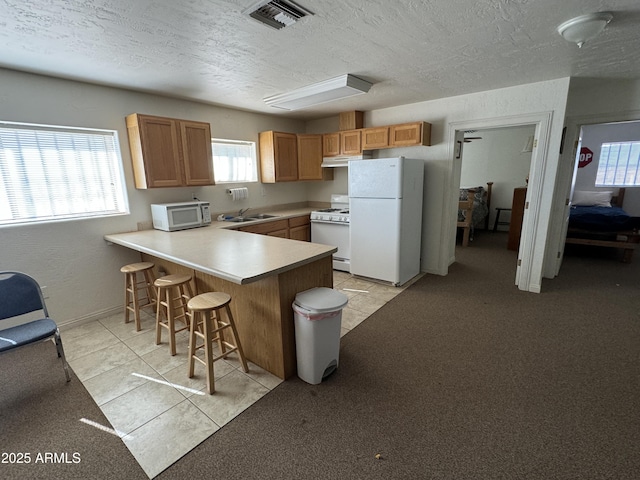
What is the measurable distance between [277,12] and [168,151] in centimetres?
213

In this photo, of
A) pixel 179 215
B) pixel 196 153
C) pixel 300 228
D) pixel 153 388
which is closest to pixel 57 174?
pixel 179 215

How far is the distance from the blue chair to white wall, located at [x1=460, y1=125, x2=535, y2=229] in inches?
288

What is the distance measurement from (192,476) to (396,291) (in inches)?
110

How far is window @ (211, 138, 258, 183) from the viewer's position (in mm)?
4109

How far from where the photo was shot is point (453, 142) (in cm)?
377

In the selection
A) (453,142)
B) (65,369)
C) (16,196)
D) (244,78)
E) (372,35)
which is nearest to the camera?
(372,35)

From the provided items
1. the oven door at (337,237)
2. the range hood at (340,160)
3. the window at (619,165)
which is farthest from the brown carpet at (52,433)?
the window at (619,165)

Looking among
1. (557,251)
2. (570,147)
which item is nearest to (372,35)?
(570,147)

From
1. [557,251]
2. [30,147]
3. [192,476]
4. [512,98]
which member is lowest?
[192,476]

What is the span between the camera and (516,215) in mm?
5191

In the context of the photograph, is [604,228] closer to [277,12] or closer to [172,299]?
[277,12]

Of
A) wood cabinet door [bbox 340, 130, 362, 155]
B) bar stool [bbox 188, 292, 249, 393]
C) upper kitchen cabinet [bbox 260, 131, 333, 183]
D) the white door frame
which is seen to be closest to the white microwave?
upper kitchen cabinet [bbox 260, 131, 333, 183]

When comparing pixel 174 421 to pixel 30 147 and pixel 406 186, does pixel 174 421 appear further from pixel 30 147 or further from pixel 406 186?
pixel 406 186

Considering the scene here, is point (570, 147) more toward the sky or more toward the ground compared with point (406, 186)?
more toward the sky
